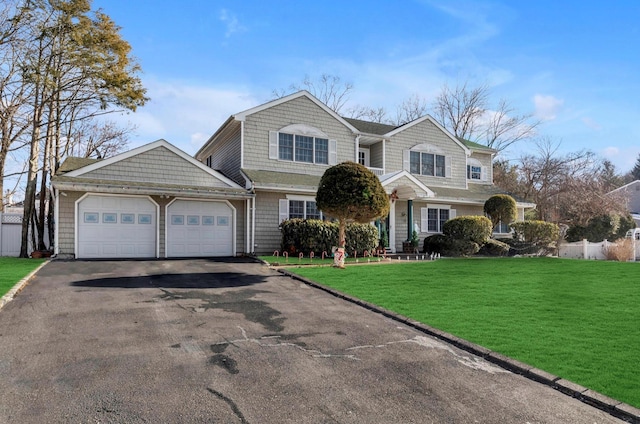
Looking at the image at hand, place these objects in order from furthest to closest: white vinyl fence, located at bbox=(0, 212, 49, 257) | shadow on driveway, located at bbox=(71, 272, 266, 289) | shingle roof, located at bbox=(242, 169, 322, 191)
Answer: white vinyl fence, located at bbox=(0, 212, 49, 257) < shingle roof, located at bbox=(242, 169, 322, 191) < shadow on driveway, located at bbox=(71, 272, 266, 289)

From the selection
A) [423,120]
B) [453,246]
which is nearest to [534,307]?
[453,246]

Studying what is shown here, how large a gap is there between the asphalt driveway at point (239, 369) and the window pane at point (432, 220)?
49.1ft

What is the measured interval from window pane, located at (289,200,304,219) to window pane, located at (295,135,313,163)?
2385mm

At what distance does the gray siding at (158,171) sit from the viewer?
15664 millimetres

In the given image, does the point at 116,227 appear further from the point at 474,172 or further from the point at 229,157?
the point at 474,172

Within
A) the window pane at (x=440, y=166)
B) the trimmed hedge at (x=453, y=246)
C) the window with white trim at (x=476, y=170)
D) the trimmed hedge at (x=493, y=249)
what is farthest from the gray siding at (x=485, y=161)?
the trimmed hedge at (x=453, y=246)

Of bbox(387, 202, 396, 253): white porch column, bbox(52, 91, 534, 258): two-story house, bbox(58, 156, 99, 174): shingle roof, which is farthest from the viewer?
bbox(387, 202, 396, 253): white porch column

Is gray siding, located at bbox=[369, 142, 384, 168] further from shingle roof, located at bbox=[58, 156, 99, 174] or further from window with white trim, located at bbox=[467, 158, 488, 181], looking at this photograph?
shingle roof, located at bbox=[58, 156, 99, 174]

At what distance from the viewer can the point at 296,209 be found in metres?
18.4

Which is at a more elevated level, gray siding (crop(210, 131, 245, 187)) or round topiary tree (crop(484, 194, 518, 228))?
gray siding (crop(210, 131, 245, 187))

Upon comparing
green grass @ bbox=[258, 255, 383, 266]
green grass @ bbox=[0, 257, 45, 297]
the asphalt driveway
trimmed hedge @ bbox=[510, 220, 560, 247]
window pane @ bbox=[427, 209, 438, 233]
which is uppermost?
window pane @ bbox=[427, 209, 438, 233]

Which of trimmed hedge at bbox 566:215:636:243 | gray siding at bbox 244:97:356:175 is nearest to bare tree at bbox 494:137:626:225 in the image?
trimmed hedge at bbox 566:215:636:243

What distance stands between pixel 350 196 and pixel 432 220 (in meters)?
10.7

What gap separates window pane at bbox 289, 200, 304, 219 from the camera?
718 inches
